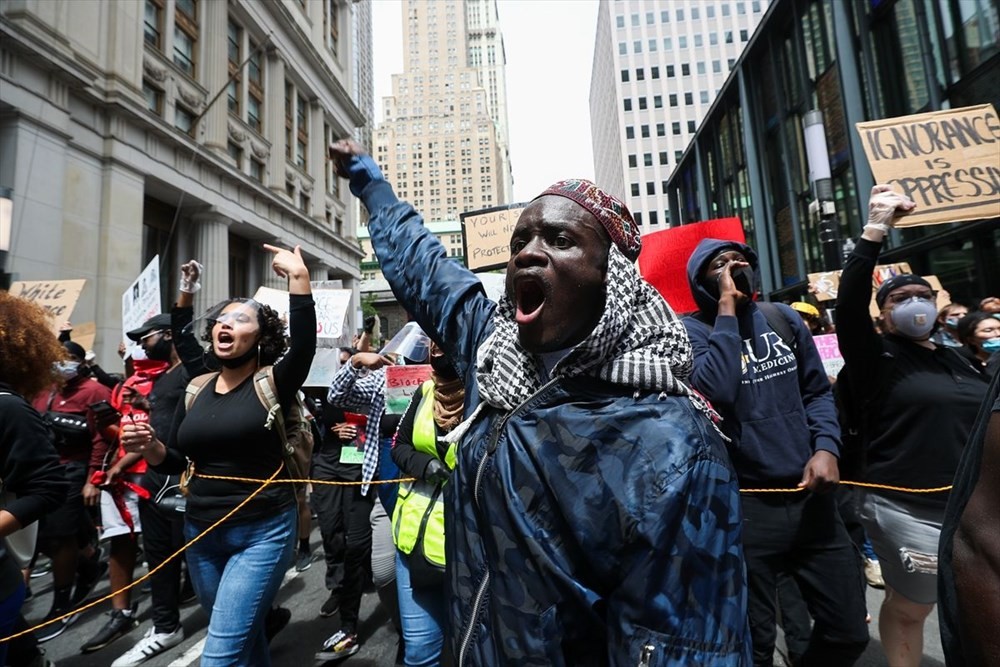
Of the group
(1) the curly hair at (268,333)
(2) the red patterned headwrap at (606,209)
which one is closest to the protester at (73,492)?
(1) the curly hair at (268,333)

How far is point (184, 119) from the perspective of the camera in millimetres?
22734

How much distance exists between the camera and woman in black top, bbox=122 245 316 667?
2438 mm

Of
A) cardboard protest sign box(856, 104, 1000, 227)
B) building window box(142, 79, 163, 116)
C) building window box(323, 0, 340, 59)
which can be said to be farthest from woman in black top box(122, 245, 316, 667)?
building window box(323, 0, 340, 59)

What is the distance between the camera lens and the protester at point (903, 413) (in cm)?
249

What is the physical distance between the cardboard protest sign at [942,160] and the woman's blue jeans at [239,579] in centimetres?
433

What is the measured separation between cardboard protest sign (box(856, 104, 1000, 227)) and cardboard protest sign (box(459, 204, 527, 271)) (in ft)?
10.2

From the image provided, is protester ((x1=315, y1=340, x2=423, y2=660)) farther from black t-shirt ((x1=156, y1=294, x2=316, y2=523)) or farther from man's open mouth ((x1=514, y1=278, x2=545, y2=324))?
man's open mouth ((x1=514, y1=278, x2=545, y2=324))

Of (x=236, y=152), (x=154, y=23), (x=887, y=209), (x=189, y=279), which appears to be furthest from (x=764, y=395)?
(x=236, y=152)

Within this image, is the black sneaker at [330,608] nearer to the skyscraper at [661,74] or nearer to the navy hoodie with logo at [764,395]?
the navy hoodie with logo at [764,395]

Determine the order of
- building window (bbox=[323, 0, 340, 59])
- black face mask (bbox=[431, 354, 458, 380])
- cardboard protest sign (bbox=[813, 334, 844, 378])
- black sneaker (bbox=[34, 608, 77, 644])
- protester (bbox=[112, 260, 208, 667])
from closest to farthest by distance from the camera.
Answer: black face mask (bbox=[431, 354, 458, 380])
protester (bbox=[112, 260, 208, 667])
black sneaker (bbox=[34, 608, 77, 644])
cardboard protest sign (bbox=[813, 334, 844, 378])
building window (bbox=[323, 0, 340, 59])

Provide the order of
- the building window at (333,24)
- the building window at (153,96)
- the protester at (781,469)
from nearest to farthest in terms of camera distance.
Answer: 1. the protester at (781,469)
2. the building window at (153,96)
3. the building window at (333,24)

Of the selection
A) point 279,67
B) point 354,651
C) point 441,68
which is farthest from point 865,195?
point 441,68

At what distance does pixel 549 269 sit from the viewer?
1193 mm

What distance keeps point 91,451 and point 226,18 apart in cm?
2665
